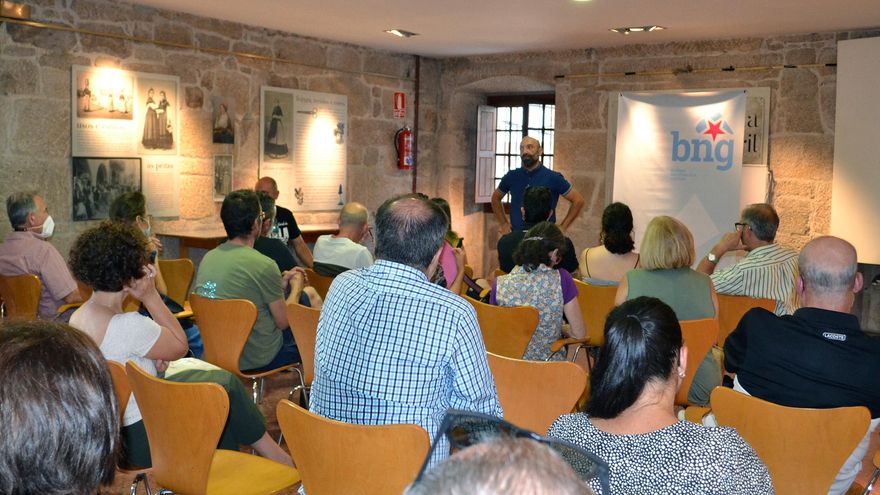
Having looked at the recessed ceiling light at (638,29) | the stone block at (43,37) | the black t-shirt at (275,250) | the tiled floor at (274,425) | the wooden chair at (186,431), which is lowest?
the tiled floor at (274,425)

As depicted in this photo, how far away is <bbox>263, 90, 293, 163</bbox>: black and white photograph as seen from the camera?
8688 millimetres

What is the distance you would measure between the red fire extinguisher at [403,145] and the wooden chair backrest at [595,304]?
523 cm

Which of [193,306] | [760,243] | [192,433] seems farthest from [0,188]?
[760,243]

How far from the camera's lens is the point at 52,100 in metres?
6.84

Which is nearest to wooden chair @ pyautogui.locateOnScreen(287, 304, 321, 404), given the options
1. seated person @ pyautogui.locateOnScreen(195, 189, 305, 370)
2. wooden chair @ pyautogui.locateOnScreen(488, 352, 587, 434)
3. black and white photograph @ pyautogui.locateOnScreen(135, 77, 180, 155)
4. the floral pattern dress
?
seated person @ pyautogui.locateOnScreen(195, 189, 305, 370)

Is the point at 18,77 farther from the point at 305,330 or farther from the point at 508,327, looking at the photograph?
the point at 508,327

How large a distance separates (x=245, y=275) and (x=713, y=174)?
540 centimetres

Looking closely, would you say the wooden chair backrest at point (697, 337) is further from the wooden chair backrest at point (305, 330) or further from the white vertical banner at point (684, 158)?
the white vertical banner at point (684, 158)

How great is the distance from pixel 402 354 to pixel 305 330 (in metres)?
1.72

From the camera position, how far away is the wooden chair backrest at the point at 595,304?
5.14 m

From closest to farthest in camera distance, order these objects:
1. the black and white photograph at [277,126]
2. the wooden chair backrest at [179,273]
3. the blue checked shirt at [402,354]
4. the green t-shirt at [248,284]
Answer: the blue checked shirt at [402,354]
the green t-shirt at [248,284]
the wooden chair backrest at [179,273]
the black and white photograph at [277,126]

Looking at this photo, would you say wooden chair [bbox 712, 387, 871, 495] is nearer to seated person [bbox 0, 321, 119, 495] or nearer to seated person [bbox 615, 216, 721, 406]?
seated person [bbox 615, 216, 721, 406]

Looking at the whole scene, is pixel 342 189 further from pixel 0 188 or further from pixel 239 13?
pixel 0 188

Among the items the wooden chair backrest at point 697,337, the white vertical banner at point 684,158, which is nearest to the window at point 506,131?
the white vertical banner at point 684,158
